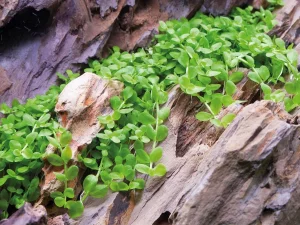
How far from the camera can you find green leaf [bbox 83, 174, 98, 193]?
2043mm

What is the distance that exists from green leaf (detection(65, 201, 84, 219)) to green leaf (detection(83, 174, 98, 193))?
9 centimetres

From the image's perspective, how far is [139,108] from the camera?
243cm

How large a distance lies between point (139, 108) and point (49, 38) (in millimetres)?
1140

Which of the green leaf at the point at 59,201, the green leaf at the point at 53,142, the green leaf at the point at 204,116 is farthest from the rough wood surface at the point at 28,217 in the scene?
the green leaf at the point at 204,116

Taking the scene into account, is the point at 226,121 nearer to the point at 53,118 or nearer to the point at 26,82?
the point at 53,118

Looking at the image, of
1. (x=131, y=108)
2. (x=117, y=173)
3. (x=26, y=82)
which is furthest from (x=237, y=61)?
(x=26, y=82)

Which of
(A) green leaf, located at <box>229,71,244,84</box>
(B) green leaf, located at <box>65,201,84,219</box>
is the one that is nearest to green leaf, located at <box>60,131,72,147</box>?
(B) green leaf, located at <box>65,201,84,219</box>

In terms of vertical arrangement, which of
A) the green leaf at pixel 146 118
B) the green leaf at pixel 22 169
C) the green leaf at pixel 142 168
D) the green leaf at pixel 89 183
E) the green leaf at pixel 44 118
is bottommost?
the green leaf at pixel 142 168

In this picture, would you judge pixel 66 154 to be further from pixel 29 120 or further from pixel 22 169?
pixel 29 120

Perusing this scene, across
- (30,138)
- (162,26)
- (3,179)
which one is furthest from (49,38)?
(3,179)

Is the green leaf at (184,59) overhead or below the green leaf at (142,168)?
overhead

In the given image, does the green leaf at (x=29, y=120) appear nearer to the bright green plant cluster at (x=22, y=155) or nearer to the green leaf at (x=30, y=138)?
the bright green plant cluster at (x=22, y=155)

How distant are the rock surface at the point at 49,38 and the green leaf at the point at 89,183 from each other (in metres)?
1.13

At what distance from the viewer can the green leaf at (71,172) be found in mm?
2047
